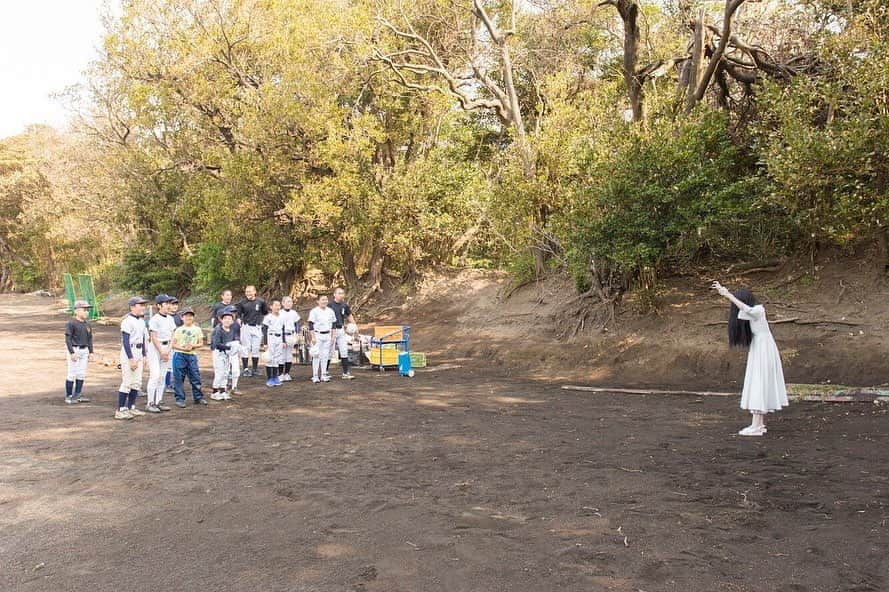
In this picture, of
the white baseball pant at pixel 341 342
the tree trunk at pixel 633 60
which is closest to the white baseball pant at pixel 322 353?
the white baseball pant at pixel 341 342

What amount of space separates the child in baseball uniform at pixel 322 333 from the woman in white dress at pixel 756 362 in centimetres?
852

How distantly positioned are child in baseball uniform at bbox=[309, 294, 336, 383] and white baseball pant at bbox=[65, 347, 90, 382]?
4426 mm

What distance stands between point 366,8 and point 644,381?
691 inches

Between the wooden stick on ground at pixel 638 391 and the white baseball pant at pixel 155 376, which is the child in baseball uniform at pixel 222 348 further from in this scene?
the wooden stick on ground at pixel 638 391

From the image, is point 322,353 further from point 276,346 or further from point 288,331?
point 276,346

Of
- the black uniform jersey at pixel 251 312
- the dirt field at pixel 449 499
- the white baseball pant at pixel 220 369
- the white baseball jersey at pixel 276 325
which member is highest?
the black uniform jersey at pixel 251 312

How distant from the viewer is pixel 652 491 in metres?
6.77

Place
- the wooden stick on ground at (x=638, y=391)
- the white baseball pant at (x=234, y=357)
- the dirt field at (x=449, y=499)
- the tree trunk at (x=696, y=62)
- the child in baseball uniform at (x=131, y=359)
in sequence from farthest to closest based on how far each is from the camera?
the tree trunk at (x=696, y=62) → the white baseball pant at (x=234, y=357) → the wooden stick on ground at (x=638, y=391) → the child in baseball uniform at (x=131, y=359) → the dirt field at (x=449, y=499)

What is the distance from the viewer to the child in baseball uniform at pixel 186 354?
12.1 metres

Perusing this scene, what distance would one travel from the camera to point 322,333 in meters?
14.9

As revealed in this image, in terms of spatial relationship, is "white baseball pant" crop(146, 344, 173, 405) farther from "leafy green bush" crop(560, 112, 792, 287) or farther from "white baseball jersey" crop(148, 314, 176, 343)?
"leafy green bush" crop(560, 112, 792, 287)

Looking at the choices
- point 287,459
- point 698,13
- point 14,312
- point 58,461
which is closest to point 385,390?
point 287,459

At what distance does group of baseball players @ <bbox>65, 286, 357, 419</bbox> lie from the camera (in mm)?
11430

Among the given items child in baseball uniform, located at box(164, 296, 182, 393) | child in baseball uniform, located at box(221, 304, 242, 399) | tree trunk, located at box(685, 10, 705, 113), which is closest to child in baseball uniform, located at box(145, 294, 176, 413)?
child in baseball uniform, located at box(164, 296, 182, 393)
